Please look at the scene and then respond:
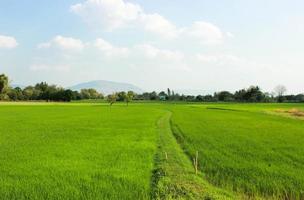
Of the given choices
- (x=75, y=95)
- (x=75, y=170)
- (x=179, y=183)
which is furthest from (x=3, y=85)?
(x=179, y=183)

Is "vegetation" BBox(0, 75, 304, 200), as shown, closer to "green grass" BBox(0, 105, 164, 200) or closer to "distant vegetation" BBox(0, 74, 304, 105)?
"green grass" BBox(0, 105, 164, 200)

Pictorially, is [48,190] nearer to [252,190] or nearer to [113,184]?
[113,184]

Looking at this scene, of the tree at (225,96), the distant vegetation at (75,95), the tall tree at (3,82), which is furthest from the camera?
the tree at (225,96)

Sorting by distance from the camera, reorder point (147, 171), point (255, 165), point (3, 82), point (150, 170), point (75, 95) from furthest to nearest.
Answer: point (75, 95)
point (3, 82)
point (255, 165)
point (150, 170)
point (147, 171)

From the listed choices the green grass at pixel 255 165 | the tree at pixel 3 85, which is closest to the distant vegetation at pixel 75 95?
the tree at pixel 3 85

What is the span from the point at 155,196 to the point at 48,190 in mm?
3015

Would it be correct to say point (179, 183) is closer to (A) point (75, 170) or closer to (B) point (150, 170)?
(B) point (150, 170)

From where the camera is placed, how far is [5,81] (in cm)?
10394

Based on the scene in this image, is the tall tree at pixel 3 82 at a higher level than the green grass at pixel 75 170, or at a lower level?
higher

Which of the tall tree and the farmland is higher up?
the tall tree

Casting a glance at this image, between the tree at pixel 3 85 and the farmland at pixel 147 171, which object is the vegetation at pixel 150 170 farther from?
the tree at pixel 3 85

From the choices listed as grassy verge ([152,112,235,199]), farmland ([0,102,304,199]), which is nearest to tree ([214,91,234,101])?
farmland ([0,102,304,199])

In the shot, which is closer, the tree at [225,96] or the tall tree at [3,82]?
the tall tree at [3,82]

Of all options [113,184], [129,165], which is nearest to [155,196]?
[113,184]
